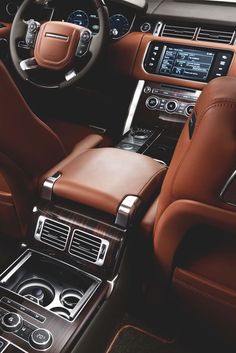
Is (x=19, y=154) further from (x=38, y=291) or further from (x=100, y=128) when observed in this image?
(x=100, y=128)

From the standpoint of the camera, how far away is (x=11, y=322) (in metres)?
1.01

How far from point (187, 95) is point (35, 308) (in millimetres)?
1371

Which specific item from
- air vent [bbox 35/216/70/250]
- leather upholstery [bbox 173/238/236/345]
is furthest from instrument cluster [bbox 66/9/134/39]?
leather upholstery [bbox 173/238/236/345]

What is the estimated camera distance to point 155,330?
1.39m

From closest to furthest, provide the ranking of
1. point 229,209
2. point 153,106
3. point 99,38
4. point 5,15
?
point 229,209 < point 99,38 < point 153,106 < point 5,15

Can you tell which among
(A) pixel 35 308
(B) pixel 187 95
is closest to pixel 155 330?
(A) pixel 35 308

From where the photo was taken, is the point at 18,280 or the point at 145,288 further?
the point at 145,288

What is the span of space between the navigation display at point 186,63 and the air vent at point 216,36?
89mm

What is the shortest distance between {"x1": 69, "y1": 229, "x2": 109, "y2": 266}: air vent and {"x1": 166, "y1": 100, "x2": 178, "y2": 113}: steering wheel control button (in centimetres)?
111

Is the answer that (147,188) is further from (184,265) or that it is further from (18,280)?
(18,280)

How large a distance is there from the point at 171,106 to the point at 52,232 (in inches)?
44.3

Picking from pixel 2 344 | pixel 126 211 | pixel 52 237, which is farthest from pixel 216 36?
pixel 2 344

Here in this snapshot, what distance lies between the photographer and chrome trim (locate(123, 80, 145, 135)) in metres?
2.11

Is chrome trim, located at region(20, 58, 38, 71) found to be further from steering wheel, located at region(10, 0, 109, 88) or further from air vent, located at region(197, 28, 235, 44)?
air vent, located at region(197, 28, 235, 44)
